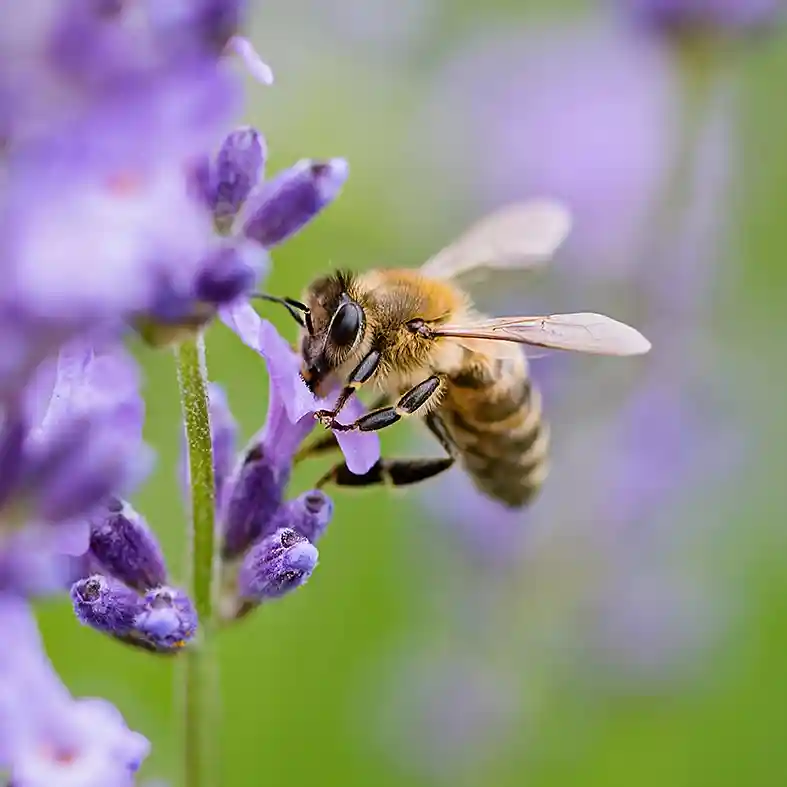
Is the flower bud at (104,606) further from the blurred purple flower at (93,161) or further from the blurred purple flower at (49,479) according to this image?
the blurred purple flower at (93,161)

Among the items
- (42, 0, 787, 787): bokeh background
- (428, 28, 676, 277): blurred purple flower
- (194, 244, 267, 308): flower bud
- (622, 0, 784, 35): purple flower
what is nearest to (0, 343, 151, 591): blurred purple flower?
(194, 244, 267, 308): flower bud

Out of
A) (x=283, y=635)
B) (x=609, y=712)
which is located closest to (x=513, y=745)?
(x=609, y=712)

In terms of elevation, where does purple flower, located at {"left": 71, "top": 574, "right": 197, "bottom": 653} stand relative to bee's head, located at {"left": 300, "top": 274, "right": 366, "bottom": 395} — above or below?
below

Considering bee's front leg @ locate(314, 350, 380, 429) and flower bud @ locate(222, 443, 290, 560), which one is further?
bee's front leg @ locate(314, 350, 380, 429)

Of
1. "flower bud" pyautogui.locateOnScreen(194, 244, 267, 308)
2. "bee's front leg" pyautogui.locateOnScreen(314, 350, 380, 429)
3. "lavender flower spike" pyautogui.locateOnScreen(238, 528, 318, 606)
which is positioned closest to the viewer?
"flower bud" pyautogui.locateOnScreen(194, 244, 267, 308)

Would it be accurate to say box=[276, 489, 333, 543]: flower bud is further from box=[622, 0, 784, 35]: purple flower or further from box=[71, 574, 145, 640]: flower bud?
box=[622, 0, 784, 35]: purple flower

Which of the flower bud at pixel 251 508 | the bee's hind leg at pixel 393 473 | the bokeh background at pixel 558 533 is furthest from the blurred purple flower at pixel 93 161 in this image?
the bokeh background at pixel 558 533

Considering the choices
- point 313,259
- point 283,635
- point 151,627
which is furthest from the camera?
point 313,259

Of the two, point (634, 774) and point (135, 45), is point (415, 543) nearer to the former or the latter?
point (634, 774)
